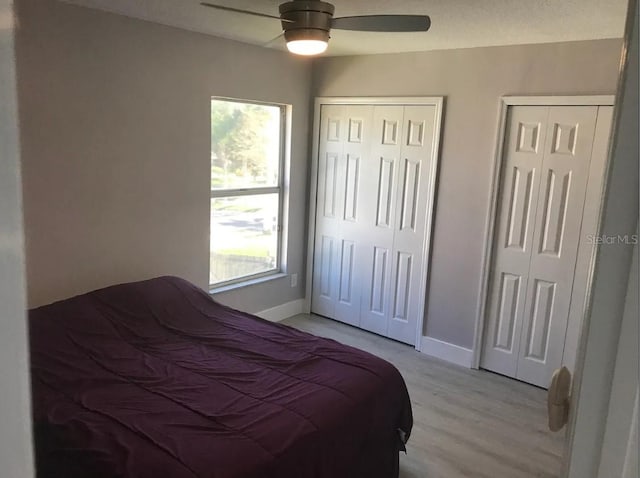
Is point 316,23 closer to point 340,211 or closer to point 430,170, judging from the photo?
point 430,170

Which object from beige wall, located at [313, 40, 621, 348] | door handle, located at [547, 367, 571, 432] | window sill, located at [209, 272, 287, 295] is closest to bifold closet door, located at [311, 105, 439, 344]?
beige wall, located at [313, 40, 621, 348]

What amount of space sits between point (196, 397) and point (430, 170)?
2562 mm

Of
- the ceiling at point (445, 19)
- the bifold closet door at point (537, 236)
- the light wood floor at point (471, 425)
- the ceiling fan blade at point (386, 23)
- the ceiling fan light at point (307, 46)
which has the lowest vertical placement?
the light wood floor at point (471, 425)

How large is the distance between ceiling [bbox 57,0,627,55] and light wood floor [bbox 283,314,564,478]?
7.56 feet

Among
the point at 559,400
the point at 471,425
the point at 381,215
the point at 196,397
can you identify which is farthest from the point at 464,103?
the point at 559,400

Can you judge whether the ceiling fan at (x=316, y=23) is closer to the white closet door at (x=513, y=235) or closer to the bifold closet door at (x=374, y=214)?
the white closet door at (x=513, y=235)

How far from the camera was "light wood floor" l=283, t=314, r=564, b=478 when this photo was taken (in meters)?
2.84

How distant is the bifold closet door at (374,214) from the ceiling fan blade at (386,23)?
1614 millimetres

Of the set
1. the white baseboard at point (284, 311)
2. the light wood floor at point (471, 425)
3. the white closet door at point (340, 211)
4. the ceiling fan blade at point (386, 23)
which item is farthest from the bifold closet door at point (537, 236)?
the white baseboard at point (284, 311)

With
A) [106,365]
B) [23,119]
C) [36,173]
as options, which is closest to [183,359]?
[106,365]

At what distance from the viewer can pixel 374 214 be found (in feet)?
14.7

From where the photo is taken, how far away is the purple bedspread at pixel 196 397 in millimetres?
1938

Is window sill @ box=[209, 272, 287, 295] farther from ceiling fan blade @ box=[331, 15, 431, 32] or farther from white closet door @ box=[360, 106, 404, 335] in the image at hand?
ceiling fan blade @ box=[331, 15, 431, 32]

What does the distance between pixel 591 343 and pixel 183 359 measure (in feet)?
7.77
